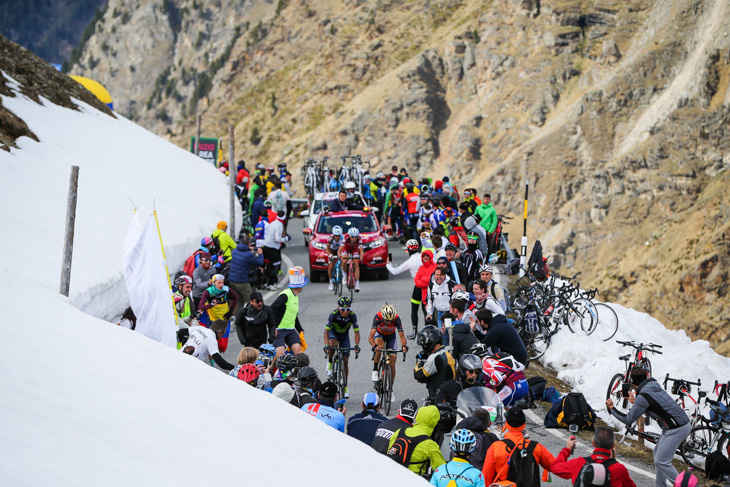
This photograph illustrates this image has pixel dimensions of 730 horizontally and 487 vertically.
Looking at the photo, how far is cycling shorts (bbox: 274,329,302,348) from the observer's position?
511 inches

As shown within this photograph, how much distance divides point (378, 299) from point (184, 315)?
6.94m

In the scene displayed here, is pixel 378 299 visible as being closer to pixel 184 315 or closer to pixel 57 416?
pixel 184 315

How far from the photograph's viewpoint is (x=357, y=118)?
255ft

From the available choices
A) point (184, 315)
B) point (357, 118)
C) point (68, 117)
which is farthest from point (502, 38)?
point (184, 315)

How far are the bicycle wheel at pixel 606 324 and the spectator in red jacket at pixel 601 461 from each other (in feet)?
31.8

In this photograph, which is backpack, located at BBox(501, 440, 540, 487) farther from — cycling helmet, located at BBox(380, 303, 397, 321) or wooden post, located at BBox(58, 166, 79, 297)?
wooden post, located at BBox(58, 166, 79, 297)

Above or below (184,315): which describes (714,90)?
above

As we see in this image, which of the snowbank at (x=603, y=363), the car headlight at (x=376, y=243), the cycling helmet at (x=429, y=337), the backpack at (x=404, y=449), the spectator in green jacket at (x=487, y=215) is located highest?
the spectator in green jacket at (x=487, y=215)

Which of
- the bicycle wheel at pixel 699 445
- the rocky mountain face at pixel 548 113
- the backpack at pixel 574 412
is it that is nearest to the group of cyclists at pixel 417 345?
the backpack at pixel 574 412

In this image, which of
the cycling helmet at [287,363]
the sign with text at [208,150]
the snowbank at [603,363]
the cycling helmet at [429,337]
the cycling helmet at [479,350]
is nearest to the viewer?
the cycling helmet at [287,363]

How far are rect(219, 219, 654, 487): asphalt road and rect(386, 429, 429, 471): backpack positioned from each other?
2945mm

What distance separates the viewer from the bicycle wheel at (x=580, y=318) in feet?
57.8

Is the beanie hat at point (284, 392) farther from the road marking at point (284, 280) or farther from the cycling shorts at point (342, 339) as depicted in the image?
the road marking at point (284, 280)

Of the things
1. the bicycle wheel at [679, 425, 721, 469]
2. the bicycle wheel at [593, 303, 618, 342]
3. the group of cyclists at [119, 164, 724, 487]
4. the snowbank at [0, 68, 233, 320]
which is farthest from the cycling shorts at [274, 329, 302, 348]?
the bicycle wheel at [593, 303, 618, 342]
